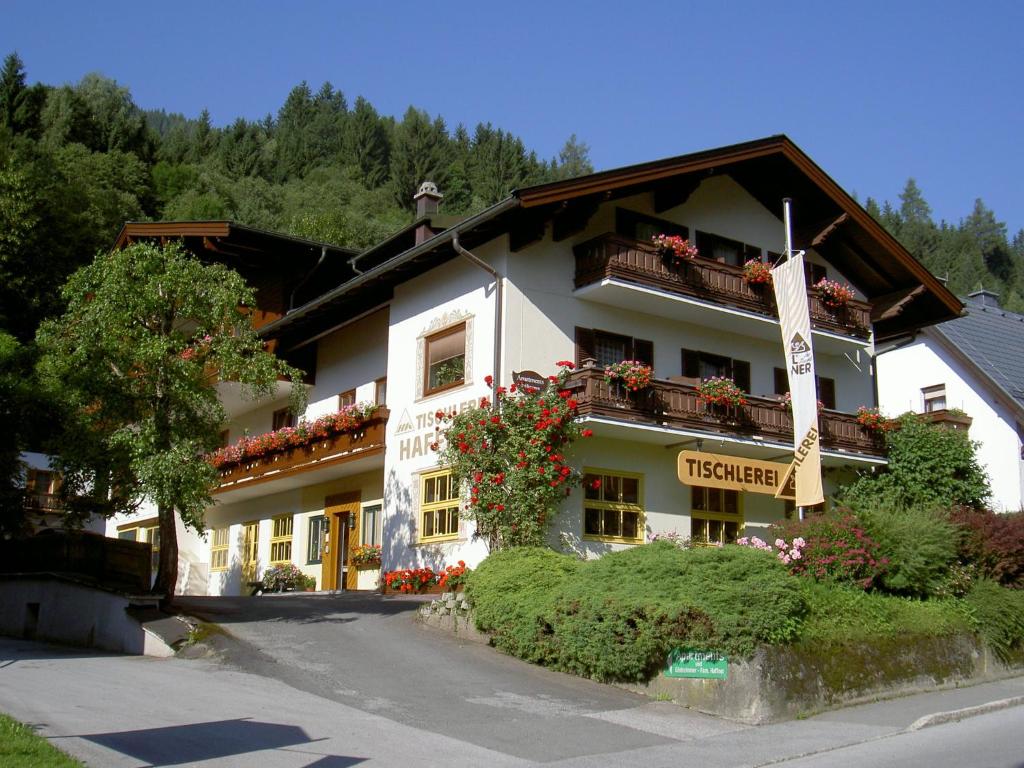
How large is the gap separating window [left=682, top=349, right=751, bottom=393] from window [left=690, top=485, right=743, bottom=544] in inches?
100

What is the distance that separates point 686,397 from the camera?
21547mm

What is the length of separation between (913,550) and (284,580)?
16138 mm

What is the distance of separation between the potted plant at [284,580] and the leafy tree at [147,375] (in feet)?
30.1

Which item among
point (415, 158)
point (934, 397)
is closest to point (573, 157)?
point (415, 158)

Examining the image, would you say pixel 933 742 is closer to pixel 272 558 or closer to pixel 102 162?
pixel 272 558

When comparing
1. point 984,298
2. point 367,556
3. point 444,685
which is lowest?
point 444,685

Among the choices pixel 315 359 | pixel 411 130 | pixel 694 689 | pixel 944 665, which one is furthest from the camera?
pixel 411 130

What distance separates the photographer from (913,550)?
16188 millimetres

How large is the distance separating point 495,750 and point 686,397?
1206 cm

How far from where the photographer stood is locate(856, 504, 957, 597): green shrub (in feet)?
52.6

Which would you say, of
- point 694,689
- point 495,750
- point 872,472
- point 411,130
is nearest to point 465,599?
point 694,689

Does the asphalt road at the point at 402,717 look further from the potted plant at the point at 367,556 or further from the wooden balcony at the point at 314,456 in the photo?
the wooden balcony at the point at 314,456

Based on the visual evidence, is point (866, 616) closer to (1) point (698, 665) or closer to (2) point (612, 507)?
(1) point (698, 665)

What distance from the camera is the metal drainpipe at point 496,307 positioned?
20.5m
